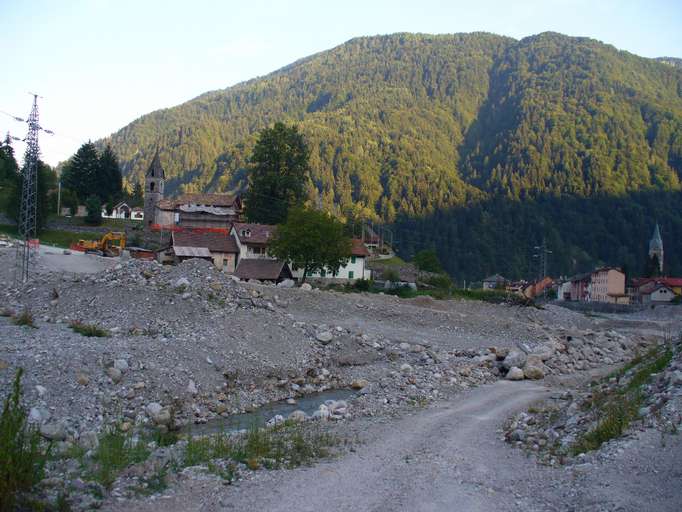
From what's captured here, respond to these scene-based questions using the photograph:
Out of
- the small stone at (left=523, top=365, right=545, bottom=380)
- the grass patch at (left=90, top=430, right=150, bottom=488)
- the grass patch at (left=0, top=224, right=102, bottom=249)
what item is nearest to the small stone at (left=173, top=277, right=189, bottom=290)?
the small stone at (left=523, top=365, right=545, bottom=380)

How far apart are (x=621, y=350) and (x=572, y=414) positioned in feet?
86.3

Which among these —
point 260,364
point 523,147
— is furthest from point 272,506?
point 523,147

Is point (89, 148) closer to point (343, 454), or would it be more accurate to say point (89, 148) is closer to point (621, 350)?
point (621, 350)

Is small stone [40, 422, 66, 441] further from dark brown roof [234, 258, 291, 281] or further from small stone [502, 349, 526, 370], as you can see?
dark brown roof [234, 258, 291, 281]

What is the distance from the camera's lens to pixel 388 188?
14950 centimetres

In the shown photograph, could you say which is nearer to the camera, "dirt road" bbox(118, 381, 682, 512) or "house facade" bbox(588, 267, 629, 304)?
"dirt road" bbox(118, 381, 682, 512)

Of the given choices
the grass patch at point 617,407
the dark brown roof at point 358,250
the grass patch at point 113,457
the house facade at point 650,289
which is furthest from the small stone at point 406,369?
the house facade at point 650,289

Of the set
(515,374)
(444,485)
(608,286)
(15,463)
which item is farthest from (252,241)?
(608,286)

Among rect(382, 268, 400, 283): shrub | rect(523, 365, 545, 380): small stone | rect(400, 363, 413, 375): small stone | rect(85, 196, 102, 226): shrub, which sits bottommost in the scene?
rect(523, 365, 545, 380): small stone

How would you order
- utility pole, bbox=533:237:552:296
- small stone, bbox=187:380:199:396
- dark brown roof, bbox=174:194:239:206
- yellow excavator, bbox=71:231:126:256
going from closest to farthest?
1. small stone, bbox=187:380:199:396
2. yellow excavator, bbox=71:231:126:256
3. dark brown roof, bbox=174:194:239:206
4. utility pole, bbox=533:237:552:296

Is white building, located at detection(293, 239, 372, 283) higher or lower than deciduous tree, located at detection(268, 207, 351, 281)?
lower

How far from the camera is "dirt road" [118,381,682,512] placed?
28.8 ft

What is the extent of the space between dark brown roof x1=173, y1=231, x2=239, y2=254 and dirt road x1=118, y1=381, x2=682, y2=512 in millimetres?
43152

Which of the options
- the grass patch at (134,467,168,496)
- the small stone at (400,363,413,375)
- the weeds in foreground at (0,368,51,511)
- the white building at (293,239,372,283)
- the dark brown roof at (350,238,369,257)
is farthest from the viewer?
the dark brown roof at (350,238,369,257)
